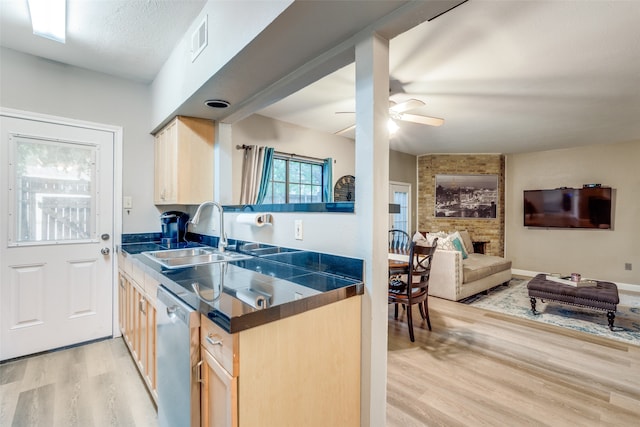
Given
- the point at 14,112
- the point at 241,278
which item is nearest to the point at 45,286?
the point at 14,112

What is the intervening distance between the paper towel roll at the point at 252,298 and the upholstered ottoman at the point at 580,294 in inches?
151

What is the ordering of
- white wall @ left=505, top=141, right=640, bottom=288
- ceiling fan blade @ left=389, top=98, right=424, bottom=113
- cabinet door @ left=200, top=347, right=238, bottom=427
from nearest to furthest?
cabinet door @ left=200, top=347, right=238, bottom=427
ceiling fan blade @ left=389, top=98, right=424, bottom=113
white wall @ left=505, top=141, right=640, bottom=288

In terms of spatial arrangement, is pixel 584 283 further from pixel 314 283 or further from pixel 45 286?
pixel 45 286

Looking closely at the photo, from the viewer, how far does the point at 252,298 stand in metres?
1.12

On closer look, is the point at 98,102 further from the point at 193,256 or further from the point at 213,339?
the point at 213,339

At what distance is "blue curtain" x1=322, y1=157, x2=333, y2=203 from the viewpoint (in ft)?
15.4

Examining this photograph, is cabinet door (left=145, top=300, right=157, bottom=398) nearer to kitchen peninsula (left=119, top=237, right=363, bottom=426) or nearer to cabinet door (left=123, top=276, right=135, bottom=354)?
kitchen peninsula (left=119, top=237, right=363, bottom=426)

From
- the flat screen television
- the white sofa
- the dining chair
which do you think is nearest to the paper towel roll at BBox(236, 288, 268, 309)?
the dining chair

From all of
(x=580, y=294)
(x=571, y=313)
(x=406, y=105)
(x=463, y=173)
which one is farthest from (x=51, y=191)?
(x=463, y=173)

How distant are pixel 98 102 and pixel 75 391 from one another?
2358mm

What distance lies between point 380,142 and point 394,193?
4.85 metres

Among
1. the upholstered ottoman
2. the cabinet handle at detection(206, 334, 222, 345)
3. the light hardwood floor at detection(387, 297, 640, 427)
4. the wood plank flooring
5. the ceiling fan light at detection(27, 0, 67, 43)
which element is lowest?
the light hardwood floor at detection(387, 297, 640, 427)

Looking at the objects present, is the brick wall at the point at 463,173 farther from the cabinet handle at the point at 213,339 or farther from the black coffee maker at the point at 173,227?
the cabinet handle at the point at 213,339

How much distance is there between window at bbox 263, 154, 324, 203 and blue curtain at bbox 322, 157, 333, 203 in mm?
50
